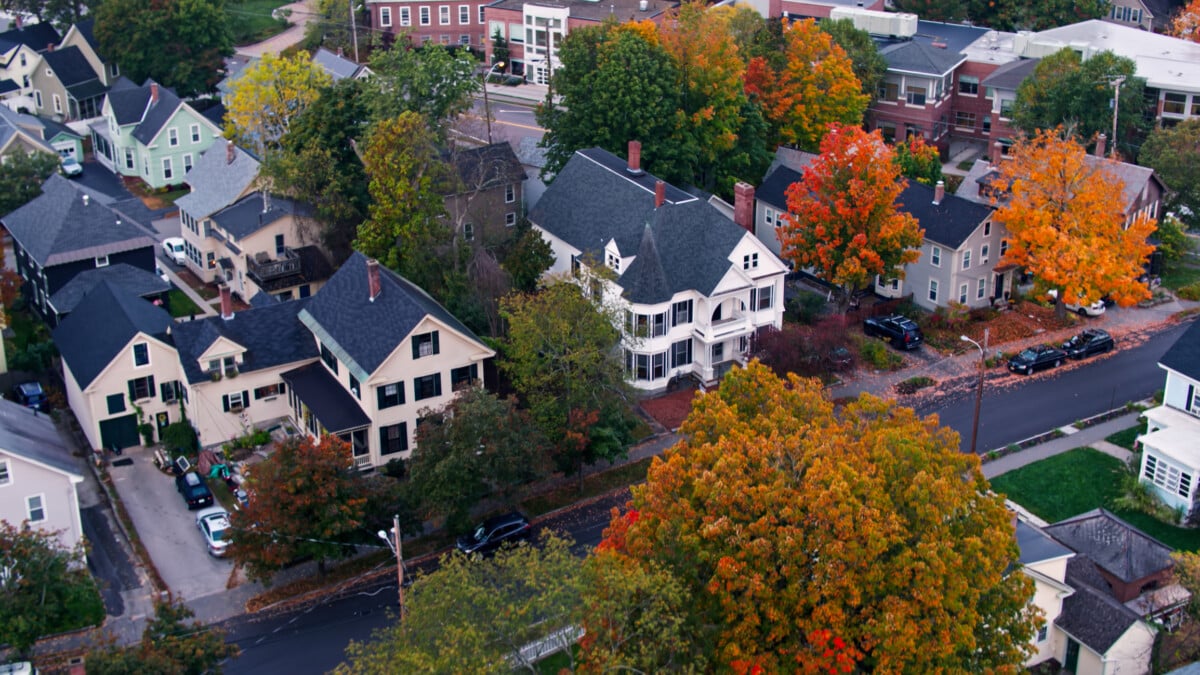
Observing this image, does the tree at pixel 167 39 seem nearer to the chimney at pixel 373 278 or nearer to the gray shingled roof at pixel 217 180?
the gray shingled roof at pixel 217 180

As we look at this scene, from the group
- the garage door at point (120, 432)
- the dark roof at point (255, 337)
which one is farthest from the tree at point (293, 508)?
the garage door at point (120, 432)

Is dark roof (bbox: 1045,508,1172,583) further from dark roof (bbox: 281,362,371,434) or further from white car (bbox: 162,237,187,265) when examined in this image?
white car (bbox: 162,237,187,265)

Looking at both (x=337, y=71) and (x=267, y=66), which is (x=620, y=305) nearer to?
(x=267, y=66)

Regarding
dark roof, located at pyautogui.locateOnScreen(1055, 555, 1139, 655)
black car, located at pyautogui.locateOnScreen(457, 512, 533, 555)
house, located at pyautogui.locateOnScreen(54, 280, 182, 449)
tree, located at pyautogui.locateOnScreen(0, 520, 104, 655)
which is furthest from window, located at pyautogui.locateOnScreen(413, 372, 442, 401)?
dark roof, located at pyautogui.locateOnScreen(1055, 555, 1139, 655)

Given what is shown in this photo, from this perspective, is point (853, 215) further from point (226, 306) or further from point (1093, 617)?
point (226, 306)

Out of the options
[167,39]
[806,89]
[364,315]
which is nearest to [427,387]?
[364,315]

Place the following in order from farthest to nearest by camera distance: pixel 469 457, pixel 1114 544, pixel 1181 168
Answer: pixel 1181 168 < pixel 469 457 < pixel 1114 544
